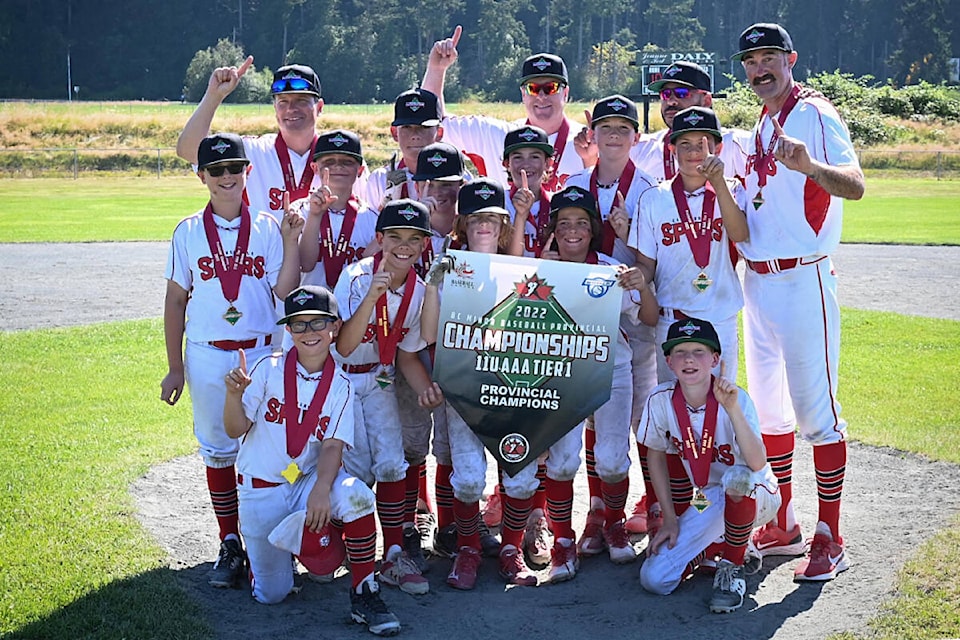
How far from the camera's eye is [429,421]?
652 cm

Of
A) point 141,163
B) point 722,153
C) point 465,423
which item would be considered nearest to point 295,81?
point 465,423

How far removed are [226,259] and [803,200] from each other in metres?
3.29

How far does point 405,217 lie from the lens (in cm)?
579

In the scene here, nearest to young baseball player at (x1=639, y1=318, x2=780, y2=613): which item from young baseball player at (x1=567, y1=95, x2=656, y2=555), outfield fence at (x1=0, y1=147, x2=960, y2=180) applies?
young baseball player at (x1=567, y1=95, x2=656, y2=555)

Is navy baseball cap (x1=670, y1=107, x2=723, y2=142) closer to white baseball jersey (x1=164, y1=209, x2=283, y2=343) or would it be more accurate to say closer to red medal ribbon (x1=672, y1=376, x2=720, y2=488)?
red medal ribbon (x1=672, y1=376, x2=720, y2=488)

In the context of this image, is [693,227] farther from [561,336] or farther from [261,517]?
[261,517]

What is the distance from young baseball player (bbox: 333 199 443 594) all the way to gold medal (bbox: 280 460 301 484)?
35 centimetres

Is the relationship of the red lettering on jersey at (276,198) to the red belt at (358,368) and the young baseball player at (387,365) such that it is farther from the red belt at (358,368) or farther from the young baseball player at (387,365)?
the red belt at (358,368)

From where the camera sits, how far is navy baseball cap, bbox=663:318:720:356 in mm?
5738

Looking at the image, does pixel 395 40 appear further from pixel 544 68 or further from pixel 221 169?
pixel 221 169

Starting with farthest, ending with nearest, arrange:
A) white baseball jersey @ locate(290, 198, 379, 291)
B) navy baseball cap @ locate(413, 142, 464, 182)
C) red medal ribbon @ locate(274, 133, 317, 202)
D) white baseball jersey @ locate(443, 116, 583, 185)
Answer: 1. white baseball jersey @ locate(443, 116, 583, 185)
2. red medal ribbon @ locate(274, 133, 317, 202)
3. white baseball jersey @ locate(290, 198, 379, 291)
4. navy baseball cap @ locate(413, 142, 464, 182)

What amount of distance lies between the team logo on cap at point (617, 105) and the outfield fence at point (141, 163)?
33.8 metres

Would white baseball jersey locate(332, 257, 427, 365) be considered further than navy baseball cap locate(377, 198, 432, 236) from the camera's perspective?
Yes

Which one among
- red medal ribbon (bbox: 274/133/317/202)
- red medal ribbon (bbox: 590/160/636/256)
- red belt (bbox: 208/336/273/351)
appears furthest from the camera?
red medal ribbon (bbox: 274/133/317/202)
